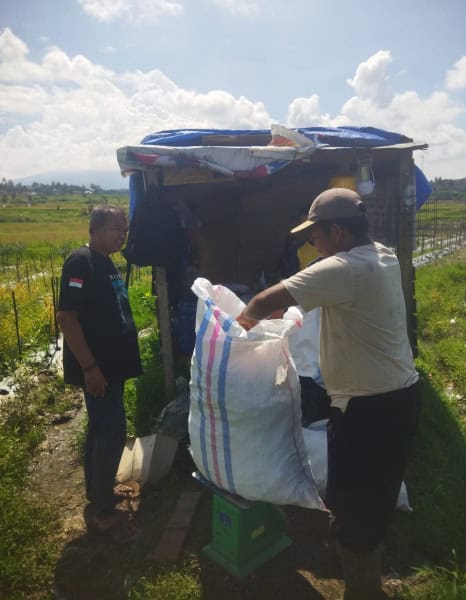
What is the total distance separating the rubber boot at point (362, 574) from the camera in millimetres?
2020

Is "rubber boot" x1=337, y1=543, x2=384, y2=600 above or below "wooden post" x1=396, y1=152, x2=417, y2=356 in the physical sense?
below

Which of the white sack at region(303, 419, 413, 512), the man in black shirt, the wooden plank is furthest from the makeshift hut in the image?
the white sack at region(303, 419, 413, 512)

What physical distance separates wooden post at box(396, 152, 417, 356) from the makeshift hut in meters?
0.01

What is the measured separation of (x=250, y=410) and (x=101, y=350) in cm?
104

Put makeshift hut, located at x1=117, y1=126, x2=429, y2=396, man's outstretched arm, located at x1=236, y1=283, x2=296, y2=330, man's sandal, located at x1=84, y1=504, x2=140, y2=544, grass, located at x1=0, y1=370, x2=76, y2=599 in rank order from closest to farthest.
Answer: man's outstretched arm, located at x1=236, y1=283, x2=296, y2=330 → grass, located at x1=0, y1=370, x2=76, y2=599 → man's sandal, located at x1=84, y1=504, x2=140, y2=544 → makeshift hut, located at x1=117, y1=126, x2=429, y2=396

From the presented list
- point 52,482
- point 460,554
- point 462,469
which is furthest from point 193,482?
point 462,469

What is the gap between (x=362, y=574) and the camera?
2029 mm

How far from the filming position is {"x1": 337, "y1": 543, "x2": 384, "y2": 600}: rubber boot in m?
2.02

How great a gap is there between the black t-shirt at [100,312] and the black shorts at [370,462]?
1.42m

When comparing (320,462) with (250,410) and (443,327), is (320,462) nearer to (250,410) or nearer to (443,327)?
(250,410)

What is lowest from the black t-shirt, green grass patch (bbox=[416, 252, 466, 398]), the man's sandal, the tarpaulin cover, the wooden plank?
the man's sandal

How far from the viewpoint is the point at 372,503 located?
1947 millimetres

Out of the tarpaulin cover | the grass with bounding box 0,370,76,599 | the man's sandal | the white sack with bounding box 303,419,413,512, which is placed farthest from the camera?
the tarpaulin cover

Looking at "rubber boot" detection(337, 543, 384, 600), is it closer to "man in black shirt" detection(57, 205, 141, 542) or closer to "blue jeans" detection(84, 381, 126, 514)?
"man in black shirt" detection(57, 205, 141, 542)
